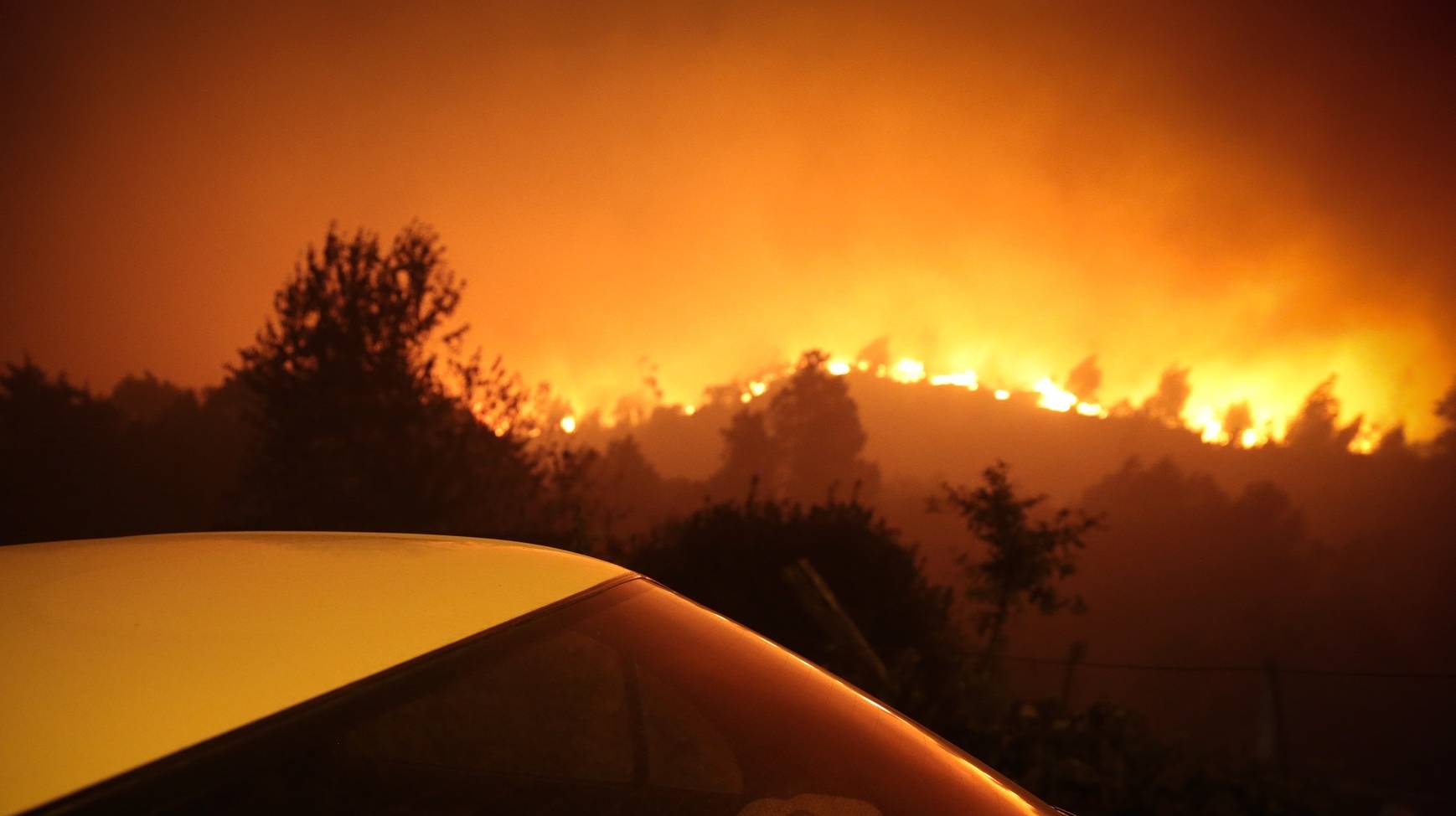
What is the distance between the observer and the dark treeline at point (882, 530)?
6371 mm

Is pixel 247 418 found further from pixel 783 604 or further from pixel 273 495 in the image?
pixel 783 604

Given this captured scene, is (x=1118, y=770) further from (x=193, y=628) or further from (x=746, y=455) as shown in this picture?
(x=746, y=455)

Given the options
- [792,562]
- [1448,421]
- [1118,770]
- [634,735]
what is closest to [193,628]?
[634,735]

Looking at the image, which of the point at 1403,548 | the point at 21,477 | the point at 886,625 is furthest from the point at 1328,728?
the point at 21,477

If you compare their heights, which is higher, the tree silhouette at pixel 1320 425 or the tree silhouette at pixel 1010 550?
the tree silhouette at pixel 1320 425

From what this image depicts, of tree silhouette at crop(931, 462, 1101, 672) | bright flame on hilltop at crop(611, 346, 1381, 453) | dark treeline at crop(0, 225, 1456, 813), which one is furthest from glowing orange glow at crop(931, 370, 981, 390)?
tree silhouette at crop(931, 462, 1101, 672)

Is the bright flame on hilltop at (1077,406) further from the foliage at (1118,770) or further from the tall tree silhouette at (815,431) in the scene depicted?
the foliage at (1118,770)

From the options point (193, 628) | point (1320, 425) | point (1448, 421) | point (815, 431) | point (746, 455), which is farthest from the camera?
point (1320, 425)

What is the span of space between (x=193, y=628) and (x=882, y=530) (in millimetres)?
13529

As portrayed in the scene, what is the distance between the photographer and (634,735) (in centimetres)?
198

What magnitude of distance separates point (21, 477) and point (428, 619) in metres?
34.4

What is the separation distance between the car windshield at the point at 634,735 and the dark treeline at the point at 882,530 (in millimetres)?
3683

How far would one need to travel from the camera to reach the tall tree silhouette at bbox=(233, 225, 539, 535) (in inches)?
647

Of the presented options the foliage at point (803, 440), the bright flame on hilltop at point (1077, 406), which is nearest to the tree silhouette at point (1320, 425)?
the bright flame on hilltop at point (1077, 406)
